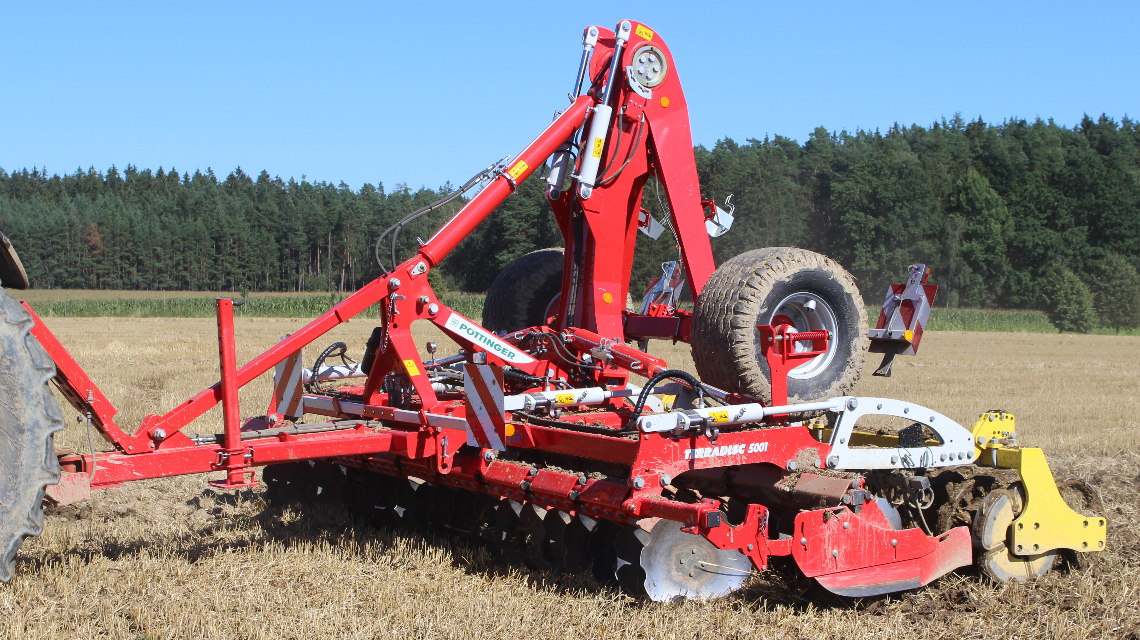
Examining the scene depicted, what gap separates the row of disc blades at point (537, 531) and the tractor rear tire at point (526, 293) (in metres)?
1.79

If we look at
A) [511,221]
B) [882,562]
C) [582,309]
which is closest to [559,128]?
[582,309]

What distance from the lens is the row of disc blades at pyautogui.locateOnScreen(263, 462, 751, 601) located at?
4715 millimetres

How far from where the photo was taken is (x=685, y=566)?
15.6 feet

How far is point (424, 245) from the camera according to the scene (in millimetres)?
5875

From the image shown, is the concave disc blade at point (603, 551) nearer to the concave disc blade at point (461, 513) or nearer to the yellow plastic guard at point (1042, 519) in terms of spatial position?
the concave disc blade at point (461, 513)

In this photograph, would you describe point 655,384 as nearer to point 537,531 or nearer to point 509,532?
point 537,531

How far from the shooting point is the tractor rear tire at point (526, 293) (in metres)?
7.84

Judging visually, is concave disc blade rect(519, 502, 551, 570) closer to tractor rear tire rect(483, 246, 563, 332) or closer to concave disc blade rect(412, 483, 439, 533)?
concave disc blade rect(412, 483, 439, 533)

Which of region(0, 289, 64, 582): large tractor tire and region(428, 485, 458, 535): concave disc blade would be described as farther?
region(428, 485, 458, 535): concave disc blade

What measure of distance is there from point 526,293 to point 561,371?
1229 millimetres

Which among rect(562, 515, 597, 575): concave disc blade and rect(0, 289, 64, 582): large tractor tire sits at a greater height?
rect(0, 289, 64, 582): large tractor tire

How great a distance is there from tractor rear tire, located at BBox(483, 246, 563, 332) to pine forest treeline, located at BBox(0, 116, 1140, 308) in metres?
37.3

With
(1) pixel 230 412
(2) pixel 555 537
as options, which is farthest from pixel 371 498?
(1) pixel 230 412

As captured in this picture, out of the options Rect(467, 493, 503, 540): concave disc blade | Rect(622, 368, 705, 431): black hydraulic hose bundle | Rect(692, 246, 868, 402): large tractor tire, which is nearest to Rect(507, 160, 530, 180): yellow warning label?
Rect(692, 246, 868, 402): large tractor tire
